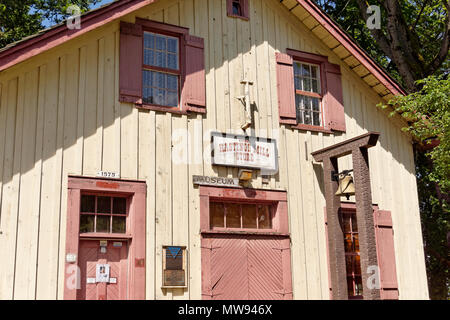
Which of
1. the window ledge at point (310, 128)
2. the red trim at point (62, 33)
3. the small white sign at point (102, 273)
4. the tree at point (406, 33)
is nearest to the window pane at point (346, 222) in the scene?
the window ledge at point (310, 128)

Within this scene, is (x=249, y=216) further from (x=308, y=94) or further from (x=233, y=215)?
(x=308, y=94)

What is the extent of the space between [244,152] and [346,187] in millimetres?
2043

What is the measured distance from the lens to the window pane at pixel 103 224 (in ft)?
31.8

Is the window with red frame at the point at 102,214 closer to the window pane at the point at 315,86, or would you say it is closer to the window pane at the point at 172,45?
the window pane at the point at 172,45

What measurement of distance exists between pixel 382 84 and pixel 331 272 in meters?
4.64

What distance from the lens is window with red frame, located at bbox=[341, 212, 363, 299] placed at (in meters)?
11.8

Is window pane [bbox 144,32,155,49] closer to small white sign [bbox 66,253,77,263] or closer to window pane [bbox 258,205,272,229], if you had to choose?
window pane [bbox 258,205,272,229]

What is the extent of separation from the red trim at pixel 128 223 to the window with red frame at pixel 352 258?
171 inches

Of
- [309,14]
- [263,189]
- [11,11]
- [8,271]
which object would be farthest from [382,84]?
[11,11]

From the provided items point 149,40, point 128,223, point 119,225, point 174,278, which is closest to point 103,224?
point 119,225

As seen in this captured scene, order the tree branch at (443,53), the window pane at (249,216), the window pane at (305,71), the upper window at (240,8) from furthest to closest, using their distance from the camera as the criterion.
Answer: the tree branch at (443,53)
the window pane at (305,71)
the upper window at (240,8)
the window pane at (249,216)

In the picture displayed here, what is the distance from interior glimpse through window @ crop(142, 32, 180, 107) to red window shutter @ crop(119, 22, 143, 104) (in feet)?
0.76

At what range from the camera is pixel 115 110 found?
1016 centimetres

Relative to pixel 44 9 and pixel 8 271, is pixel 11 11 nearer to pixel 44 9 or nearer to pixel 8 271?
pixel 44 9
